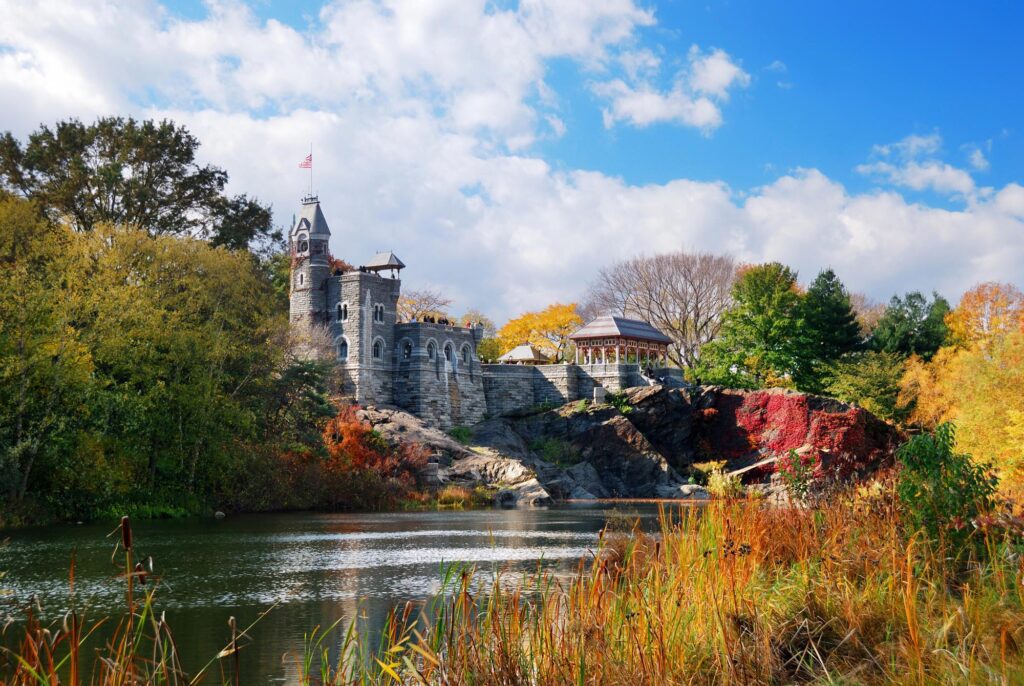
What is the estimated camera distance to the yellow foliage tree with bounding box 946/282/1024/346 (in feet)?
171

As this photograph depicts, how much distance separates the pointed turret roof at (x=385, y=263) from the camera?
49.6 meters

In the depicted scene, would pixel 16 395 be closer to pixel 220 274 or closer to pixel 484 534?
pixel 220 274

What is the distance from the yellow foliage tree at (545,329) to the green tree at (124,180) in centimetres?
2854

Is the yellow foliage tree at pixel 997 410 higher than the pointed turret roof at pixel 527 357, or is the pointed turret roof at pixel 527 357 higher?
the pointed turret roof at pixel 527 357

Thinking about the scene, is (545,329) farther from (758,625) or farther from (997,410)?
(758,625)

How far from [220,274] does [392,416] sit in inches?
535

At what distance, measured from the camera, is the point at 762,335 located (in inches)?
1981

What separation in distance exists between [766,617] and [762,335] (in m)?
45.3

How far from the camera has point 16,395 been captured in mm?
24109

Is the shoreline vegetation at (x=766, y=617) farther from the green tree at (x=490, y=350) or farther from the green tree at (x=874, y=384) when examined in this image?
the green tree at (x=490, y=350)

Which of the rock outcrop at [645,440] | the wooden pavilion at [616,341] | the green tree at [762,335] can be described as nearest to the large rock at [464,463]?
the rock outcrop at [645,440]

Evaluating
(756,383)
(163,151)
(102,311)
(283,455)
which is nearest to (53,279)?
(102,311)

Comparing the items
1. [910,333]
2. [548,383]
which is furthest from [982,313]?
[548,383]

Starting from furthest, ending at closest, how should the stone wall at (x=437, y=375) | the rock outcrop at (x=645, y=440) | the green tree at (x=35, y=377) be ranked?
the stone wall at (x=437, y=375), the rock outcrop at (x=645, y=440), the green tree at (x=35, y=377)
